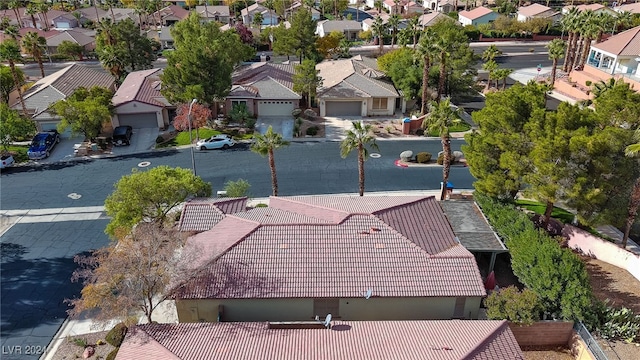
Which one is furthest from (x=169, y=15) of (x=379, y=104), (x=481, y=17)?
(x=379, y=104)

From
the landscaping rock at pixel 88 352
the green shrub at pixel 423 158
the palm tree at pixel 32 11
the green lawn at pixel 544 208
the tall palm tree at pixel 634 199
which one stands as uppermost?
the palm tree at pixel 32 11

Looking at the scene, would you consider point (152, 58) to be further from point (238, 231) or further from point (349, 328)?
point (349, 328)

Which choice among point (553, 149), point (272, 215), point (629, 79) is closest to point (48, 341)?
point (272, 215)

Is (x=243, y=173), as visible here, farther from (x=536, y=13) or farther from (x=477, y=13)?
(x=536, y=13)

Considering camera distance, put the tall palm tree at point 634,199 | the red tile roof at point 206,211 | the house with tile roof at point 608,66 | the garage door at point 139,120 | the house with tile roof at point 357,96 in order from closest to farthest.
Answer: the tall palm tree at point 634,199
the red tile roof at point 206,211
the garage door at point 139,120
the house with tile roof at point 357,96
the house with tile roof at point 608,66

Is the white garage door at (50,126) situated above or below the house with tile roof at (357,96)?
below

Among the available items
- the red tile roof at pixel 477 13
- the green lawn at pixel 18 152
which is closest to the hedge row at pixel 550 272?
the green lawn at pixel 18 152

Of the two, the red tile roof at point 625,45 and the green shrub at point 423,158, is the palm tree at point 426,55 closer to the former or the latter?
the green shrub at point 423,158
